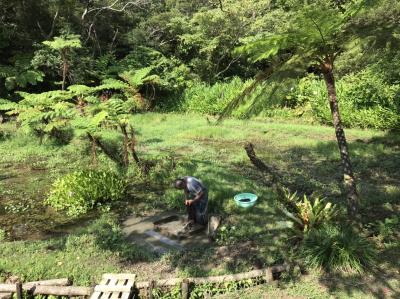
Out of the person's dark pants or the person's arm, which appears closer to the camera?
the person's arm

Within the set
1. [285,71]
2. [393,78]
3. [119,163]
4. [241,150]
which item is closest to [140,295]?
[285,71]

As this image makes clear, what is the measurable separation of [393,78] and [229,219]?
948 cm

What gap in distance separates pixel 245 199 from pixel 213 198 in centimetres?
62

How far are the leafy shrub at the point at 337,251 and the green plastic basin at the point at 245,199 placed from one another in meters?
1.80

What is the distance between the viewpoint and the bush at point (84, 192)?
341 inches

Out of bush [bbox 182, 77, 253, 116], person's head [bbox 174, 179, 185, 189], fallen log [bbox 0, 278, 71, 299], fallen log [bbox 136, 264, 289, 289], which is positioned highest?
bush [bbox 182, 77, 253, 116]

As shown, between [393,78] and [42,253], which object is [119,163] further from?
[393,78]

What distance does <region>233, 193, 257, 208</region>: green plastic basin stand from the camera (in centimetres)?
805

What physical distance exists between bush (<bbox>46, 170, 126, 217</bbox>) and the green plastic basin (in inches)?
96.9

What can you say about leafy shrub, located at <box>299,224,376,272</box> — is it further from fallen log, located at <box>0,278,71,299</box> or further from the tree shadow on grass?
fallen log, located at <box>0,278,71,299</box>

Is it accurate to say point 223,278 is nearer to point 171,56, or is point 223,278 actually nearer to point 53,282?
point 53,282

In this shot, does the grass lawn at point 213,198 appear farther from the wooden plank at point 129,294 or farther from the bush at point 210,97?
the bush at point 210,97

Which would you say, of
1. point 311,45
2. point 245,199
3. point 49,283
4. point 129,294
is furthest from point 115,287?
point 311,45

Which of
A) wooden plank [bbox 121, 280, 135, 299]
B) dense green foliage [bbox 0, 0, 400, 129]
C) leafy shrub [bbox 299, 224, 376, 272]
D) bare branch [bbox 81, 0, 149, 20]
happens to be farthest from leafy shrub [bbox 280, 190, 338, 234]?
bare branch [bbox 81, 0, 149, 20]
